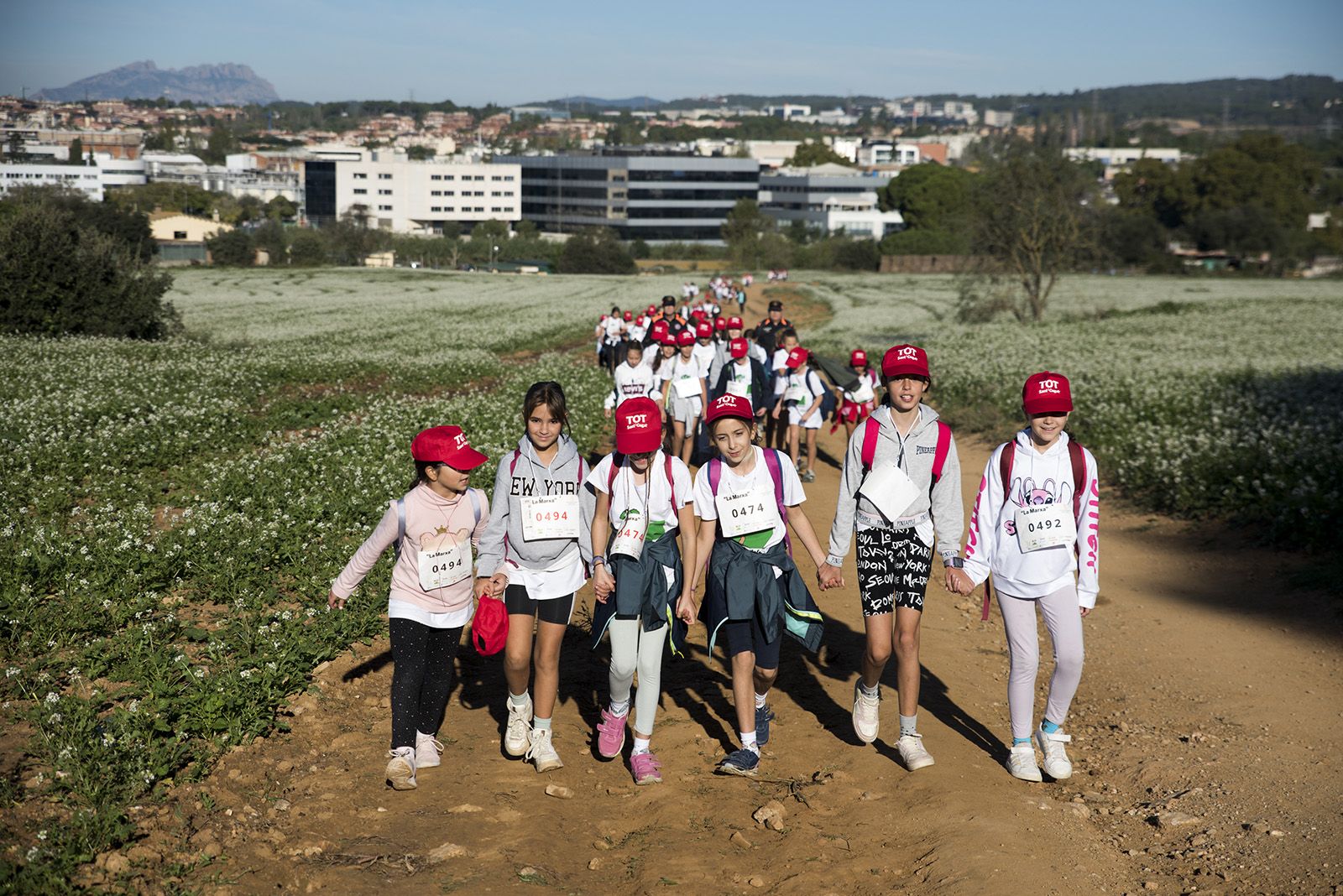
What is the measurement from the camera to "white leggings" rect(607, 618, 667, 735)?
254 inches

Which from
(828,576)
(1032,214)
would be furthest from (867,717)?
(1032,214)

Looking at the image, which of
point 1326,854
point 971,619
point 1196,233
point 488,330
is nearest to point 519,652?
point 1326,854

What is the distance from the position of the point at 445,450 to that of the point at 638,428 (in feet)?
3.30

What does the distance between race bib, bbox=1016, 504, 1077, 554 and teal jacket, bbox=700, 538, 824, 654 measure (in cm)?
119

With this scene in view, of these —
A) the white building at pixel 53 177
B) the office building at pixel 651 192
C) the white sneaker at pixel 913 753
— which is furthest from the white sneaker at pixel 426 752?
the office building at pixel 651 192

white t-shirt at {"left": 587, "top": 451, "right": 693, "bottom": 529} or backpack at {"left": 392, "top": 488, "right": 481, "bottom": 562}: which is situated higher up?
white t-shirt at {"left": 587, "top": 451, "right": 693, "bottom": 529}

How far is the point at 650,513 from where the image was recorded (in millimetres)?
6414

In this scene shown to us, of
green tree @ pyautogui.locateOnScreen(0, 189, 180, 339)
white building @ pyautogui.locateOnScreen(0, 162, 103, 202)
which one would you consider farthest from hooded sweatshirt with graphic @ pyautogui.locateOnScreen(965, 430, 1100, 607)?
white building @ pyautogui.locateOnScreen(0, 162, 103, 202)

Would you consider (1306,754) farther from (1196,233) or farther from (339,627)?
(1196,233)

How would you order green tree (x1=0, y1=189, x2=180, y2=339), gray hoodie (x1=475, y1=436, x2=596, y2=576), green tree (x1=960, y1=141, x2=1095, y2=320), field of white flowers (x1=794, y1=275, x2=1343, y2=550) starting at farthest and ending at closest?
green tree (x1=960, y1=141, x2=1095, y2=320)
green tree (x1=0, y1=189, x2=180, y2=339)
field of white flowers (x1=794, y1=275, x2=1343, y2=550)
gray hoodie (x1=475, y1=436, x2=596, y2=576)

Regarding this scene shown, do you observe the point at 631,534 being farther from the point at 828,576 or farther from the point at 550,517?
the point at 828,576

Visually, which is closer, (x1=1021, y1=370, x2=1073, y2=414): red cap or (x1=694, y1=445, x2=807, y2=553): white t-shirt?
(x1=1021, y1=370, x2=1073, y2=414): red cap

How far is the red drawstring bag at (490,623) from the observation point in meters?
6.28

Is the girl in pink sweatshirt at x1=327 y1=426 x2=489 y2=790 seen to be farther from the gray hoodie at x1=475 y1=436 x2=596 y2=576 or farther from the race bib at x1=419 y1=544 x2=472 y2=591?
the gray hoodie at x1=475 y1=436 x2=596 y2=576
